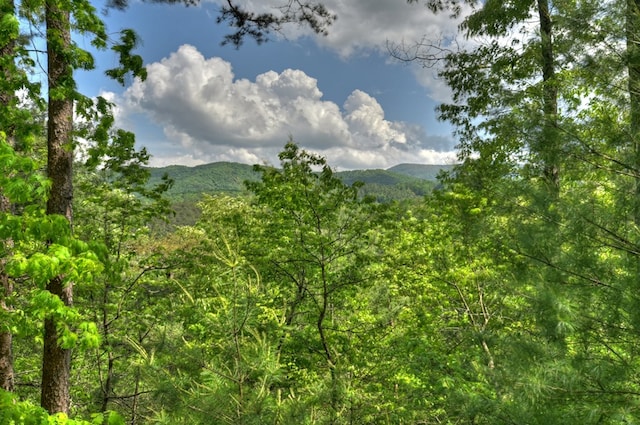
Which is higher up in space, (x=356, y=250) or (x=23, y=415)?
(x=356, y=250)

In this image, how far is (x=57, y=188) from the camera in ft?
14.1

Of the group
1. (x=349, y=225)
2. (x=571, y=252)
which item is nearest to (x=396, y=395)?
(x=349, y=225)

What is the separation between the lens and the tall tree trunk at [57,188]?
423cm

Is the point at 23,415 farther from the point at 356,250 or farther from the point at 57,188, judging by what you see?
the point at 356,250

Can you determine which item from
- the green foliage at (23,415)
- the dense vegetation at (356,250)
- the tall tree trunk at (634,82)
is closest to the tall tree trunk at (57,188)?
the dense vegetation at (356,250)

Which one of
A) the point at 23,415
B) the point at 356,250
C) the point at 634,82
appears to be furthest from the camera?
the point at 356,250

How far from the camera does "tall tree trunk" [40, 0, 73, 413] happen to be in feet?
13.9

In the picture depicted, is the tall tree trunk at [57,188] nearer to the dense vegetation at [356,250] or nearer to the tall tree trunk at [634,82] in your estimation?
→ the dense vegetation at [356,250]

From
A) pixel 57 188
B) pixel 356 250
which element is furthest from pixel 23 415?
pixel 356 250

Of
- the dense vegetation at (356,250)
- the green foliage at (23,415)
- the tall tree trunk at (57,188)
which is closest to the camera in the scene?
the green foliage at (23,415)

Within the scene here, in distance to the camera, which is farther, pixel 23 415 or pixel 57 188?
pixel 57 188

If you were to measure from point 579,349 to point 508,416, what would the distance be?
1.02 metres

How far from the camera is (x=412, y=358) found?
7570mm

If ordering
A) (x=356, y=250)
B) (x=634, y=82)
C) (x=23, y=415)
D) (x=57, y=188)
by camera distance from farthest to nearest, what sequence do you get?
(x=356, y=250) → (x=57, y=188) → (x=634, y=82) → (x=23, y=415)
